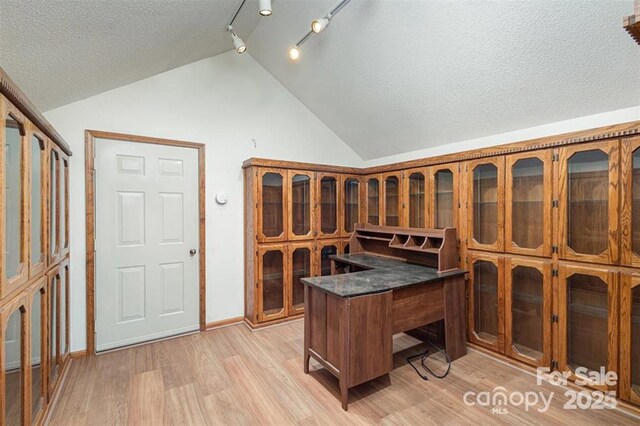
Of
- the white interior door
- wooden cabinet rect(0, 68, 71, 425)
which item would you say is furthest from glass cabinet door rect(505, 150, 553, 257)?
wooden cabinet rect(0, 68, 71, 425)

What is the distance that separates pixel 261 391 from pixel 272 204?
6.32ft

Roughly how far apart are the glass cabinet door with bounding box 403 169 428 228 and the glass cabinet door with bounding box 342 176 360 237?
0.83 meters

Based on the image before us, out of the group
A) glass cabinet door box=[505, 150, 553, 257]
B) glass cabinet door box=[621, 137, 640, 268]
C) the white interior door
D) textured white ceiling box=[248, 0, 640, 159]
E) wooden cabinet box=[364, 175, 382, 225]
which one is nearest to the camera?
textured white ceiling box=[248, 0, 640, 159]

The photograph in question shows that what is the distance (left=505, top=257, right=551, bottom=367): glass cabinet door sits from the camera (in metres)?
2.45

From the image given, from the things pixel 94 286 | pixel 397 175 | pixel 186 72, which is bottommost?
pixel 94 286

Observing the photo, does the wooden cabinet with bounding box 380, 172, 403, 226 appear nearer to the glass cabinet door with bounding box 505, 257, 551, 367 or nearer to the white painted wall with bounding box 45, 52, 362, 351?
the white painted wall with bounding box 45, 52, 362, 351

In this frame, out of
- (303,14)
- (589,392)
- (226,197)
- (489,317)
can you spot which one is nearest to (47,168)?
(226,197)

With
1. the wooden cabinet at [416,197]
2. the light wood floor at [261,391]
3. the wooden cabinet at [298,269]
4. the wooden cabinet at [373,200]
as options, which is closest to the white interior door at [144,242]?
the light wood floor at [261,391]

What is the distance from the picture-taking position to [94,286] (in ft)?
9.38

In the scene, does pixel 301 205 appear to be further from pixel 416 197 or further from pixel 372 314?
pixel 372 314

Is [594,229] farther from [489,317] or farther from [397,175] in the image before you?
[397,175]

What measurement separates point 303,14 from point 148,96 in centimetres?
174

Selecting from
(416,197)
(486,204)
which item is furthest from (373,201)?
(486,204)

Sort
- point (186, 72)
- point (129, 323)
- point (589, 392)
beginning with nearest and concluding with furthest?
1. point (589, 392)
2. point (129, 323)
3. point (186, 72)
